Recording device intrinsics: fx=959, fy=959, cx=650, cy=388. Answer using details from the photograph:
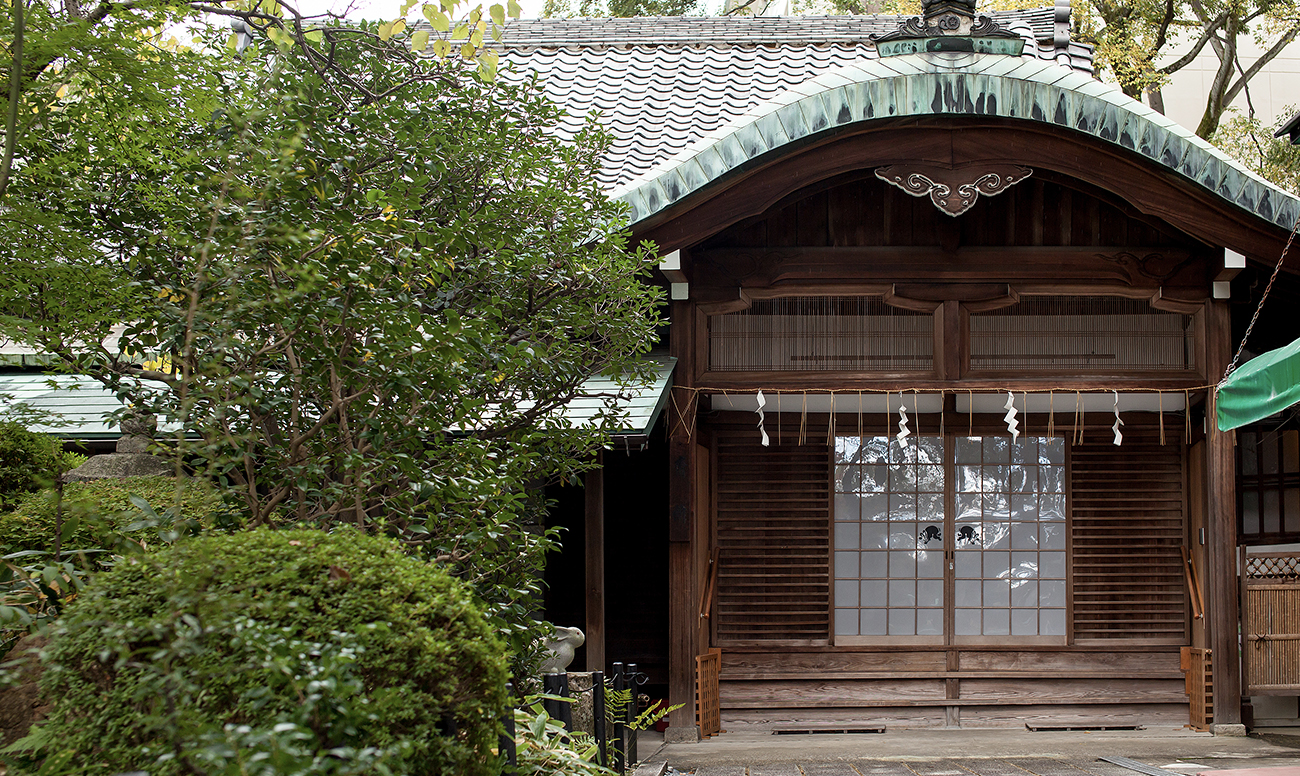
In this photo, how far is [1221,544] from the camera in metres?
8.01

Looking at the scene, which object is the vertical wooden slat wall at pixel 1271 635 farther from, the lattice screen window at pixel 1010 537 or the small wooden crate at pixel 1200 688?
the lattice screen window at pixel 1010 537

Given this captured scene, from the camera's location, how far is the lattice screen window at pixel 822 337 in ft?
27.9

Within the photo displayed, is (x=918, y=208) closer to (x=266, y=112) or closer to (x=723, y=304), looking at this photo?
(x=723, y=304)

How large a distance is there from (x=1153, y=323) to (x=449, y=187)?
266 inches

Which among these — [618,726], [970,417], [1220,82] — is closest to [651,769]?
[618,726]

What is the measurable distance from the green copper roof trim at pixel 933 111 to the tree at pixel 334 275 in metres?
2.67

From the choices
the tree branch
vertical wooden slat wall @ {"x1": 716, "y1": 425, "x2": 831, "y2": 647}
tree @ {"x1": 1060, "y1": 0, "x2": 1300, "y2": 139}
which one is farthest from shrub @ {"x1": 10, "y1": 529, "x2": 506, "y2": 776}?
tree @ {"x1": 1060, "y1": 0, "x2": 1300, "y2": 139}

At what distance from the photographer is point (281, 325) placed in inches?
146

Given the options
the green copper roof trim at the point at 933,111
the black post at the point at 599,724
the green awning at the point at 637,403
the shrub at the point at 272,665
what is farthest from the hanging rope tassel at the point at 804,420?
the shrub at the point at 272,665

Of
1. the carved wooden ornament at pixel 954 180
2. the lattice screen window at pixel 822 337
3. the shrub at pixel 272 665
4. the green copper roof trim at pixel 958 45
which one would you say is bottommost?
the shrub at pixel 272 665

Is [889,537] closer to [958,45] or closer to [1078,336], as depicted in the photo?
[1078,336]

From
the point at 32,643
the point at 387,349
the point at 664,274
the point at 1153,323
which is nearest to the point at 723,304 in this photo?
the point at 664,274

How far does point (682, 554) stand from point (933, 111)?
159 inches

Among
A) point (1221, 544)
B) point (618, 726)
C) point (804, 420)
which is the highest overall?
point (804, 420)
